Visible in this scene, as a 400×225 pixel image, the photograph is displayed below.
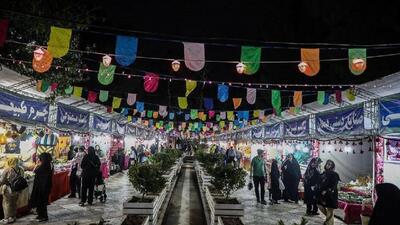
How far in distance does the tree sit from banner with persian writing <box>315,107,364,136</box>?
8113 millimetres

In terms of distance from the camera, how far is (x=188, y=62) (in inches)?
384

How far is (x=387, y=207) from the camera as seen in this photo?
5172 millimetres

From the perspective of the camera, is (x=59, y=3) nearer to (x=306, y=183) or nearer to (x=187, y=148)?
(x=306, y=183)

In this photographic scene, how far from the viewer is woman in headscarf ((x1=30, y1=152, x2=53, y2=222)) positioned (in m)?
9.79

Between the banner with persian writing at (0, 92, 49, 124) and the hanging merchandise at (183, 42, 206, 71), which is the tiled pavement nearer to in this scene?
the banner with persian writing at (0, 92, 49, 124)

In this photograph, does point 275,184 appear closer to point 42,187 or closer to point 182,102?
point 182,102

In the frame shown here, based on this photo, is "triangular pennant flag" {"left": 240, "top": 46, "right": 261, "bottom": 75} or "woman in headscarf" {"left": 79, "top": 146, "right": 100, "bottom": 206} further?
"woman in headscarf" {"left": 79, "top": 146, "right": 100, "bottom": 206}

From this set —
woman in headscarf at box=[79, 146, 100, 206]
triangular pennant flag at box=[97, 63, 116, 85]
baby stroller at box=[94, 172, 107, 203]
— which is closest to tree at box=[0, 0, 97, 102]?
triangular pennant flag at box=[97, 63, 116, 85]

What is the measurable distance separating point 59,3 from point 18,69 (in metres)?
2.29

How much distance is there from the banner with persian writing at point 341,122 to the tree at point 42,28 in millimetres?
8113

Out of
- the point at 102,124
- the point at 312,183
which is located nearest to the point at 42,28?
the point at 312,183

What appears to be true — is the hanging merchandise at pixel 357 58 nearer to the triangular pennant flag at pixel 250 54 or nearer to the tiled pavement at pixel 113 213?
the triangular pennant flag at pixel 250 54

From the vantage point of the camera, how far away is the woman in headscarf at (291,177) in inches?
557

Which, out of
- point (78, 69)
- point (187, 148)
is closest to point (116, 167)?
point (78, 69)
